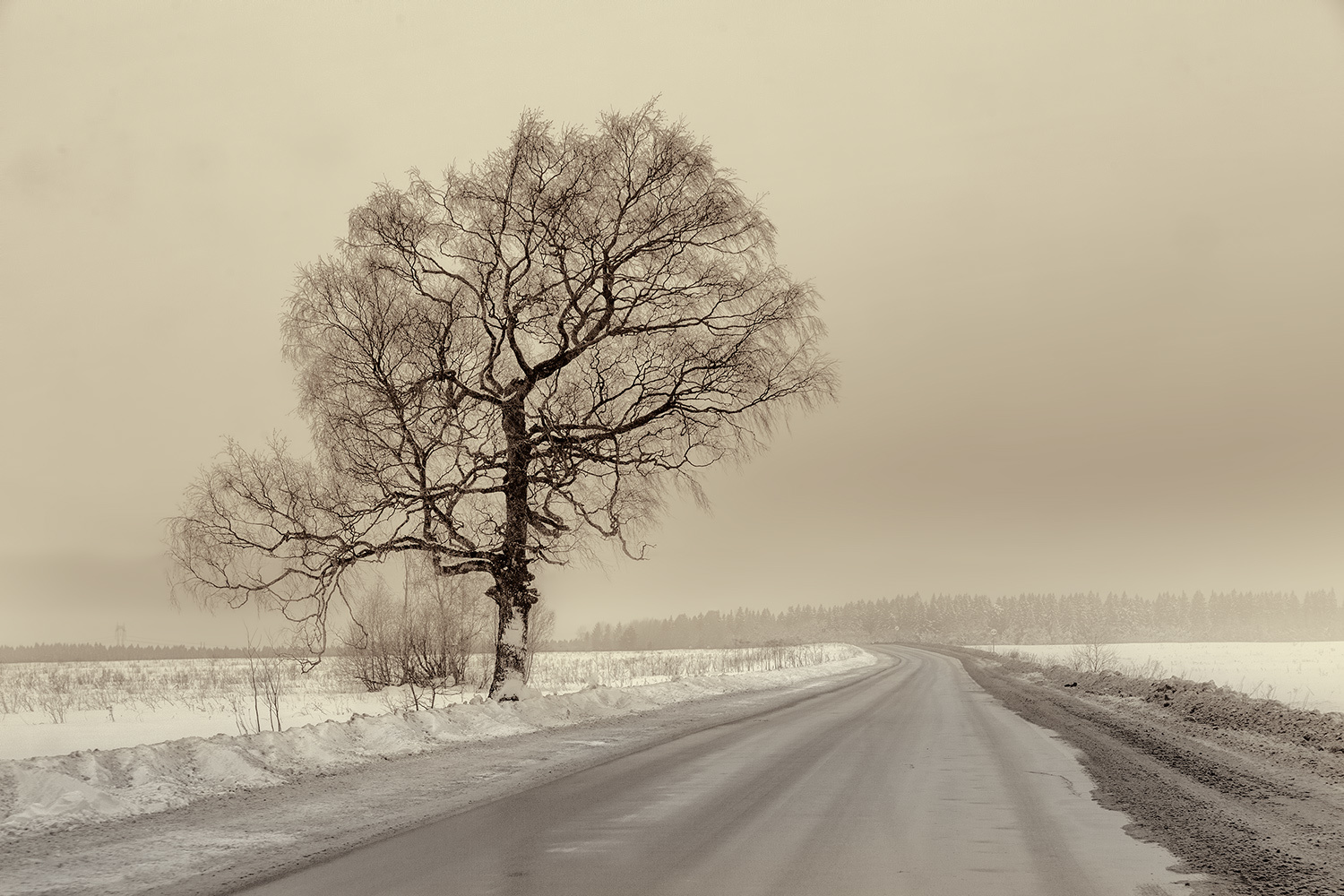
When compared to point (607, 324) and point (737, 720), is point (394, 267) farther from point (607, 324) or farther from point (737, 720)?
point (737, 720)

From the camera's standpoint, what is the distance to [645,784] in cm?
855

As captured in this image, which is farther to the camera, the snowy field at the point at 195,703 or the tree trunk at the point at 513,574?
the tree trunk at the point at 513,574

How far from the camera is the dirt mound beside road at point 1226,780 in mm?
5473

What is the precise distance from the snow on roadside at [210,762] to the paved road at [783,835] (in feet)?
9.40

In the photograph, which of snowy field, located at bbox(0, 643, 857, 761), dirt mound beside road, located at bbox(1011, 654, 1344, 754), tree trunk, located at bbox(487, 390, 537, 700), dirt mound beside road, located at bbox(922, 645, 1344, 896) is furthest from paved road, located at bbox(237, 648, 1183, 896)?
tree trunk, located at bbox(487, 390, 537, 700)

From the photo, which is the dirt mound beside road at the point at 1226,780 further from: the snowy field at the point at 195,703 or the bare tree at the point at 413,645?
the bare tree at the point at 413,645

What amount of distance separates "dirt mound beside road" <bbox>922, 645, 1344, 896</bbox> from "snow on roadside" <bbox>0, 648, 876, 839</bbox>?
8.30 metres

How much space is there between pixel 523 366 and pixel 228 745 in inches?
379

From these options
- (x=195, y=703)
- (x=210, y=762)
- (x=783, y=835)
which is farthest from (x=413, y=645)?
(x=783, y=835)

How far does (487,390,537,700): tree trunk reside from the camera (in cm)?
1648

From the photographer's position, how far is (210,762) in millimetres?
8734

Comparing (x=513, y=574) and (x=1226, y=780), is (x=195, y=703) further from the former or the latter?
(x=1226, y=780)

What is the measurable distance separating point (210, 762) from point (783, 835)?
247 inches

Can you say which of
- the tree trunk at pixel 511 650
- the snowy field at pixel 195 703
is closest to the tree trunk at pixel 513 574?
the tree trunk at pixel 511 650
